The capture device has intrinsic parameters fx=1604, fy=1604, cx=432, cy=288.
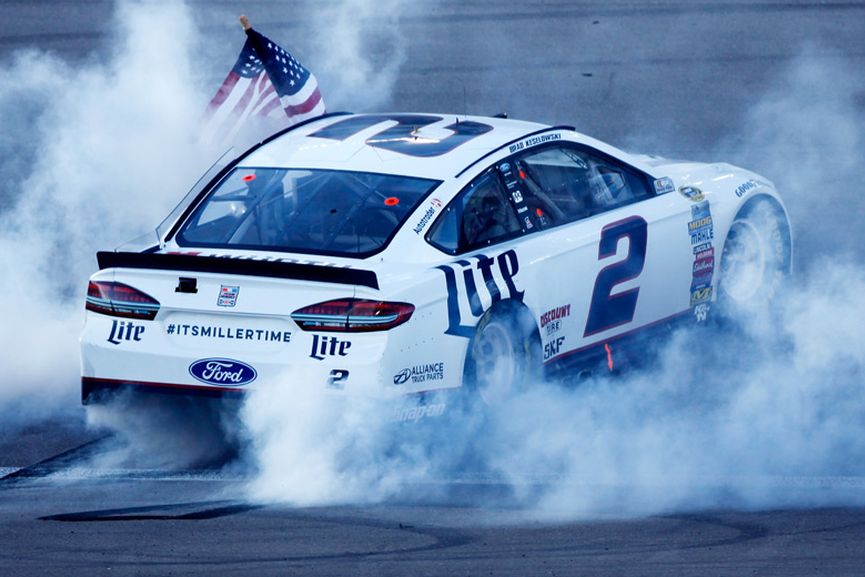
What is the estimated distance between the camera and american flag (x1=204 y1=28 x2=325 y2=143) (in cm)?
942

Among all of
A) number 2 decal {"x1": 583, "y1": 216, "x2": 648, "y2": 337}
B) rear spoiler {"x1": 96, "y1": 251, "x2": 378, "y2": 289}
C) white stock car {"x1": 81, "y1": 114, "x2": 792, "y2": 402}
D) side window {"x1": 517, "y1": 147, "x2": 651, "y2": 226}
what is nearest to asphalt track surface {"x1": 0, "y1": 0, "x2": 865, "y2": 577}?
white stock car {"x1": 81, "y1": 114, "x2": 792, "y2": 402}

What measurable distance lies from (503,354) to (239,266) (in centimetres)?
130

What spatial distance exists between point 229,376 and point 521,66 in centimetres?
811

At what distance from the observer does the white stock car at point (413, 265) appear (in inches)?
252

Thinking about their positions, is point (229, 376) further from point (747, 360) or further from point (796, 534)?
point (747, 360)

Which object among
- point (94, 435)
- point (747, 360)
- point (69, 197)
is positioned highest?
point (69, 197)

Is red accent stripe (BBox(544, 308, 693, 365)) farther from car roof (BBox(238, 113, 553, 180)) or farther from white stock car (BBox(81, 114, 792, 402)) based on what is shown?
car roof (BBox(238, 113, 553, 180))

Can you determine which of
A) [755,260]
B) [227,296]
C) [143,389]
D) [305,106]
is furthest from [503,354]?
[305,106]

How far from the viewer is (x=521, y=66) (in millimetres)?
14070

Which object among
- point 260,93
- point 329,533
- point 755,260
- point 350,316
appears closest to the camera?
point 329,533

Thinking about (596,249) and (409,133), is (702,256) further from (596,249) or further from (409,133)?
(409,133)

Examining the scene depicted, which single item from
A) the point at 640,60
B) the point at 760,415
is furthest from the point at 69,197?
the point at 640,60

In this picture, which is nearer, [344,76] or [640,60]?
[344,76]

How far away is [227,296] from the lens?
6.52 metres
